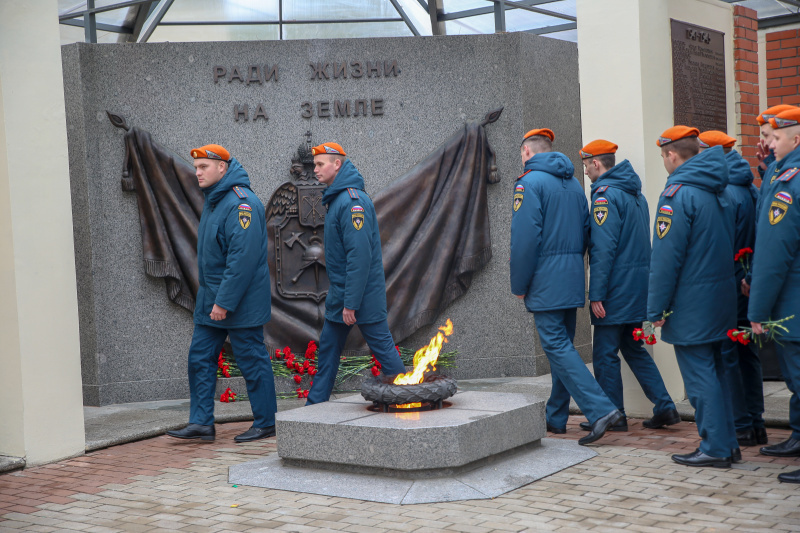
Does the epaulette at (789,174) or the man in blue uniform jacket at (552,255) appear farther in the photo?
the man in blue uniform jacket at (552,255)

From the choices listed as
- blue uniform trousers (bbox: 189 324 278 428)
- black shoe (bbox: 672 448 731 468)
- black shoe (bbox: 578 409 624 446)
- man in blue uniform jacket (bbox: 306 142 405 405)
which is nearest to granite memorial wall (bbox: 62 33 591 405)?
blue uniform trousers (bbox: 189 324 278 428)

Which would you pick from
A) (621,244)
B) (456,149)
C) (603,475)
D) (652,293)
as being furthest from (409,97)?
(603,475)

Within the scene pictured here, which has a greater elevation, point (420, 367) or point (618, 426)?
point (420, 367)

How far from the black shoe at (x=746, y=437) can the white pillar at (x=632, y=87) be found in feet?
3.22

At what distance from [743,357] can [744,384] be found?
0.17m

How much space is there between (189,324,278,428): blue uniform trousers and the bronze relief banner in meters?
1.68

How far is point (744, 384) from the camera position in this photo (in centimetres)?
552

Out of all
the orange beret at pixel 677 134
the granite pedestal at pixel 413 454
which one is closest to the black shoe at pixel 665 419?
the granite pedestal at pixel 413 454

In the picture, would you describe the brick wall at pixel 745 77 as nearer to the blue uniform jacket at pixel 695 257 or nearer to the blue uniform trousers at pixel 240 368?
the blue uniform jacket at pixel 695 257

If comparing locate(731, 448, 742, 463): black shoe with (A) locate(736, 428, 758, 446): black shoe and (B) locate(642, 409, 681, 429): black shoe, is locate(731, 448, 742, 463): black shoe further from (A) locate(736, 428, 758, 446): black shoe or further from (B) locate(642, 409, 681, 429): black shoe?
(B) locate(642, 409, 681, 429): black shoe

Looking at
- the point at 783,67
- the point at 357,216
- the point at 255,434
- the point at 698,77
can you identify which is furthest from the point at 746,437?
the point at 783,67

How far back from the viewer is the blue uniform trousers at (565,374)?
5340 mm

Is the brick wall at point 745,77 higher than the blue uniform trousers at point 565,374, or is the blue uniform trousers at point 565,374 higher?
the brick wall at point 745,77

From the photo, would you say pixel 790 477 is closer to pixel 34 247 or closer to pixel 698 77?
pixel 698 77
